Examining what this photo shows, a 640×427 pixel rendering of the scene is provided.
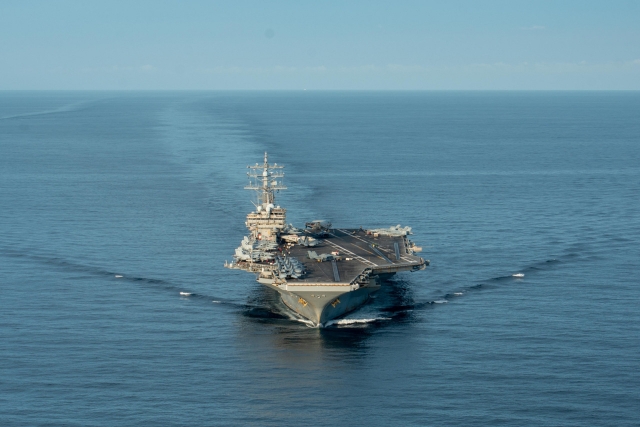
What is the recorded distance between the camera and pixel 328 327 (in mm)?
62156

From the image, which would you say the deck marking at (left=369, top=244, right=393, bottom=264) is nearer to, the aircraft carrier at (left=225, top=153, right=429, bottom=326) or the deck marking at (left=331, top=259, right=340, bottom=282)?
the aircraft carrier at (left=225, top=153, right=429, bottom=326)

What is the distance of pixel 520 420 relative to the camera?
46.2 metres

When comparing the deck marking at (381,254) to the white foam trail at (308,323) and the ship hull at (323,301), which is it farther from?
the white foam trail at (308,323)

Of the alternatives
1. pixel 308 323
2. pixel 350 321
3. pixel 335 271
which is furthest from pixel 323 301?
pixel 335 271

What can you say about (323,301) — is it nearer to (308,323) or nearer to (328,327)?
(328,327)

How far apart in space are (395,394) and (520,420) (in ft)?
24.7

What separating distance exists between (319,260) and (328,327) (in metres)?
7.98

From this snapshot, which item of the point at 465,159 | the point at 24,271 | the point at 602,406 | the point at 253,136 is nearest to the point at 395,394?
the point at 602,406

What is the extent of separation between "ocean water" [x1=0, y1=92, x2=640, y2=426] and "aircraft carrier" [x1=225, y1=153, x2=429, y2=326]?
174 cm

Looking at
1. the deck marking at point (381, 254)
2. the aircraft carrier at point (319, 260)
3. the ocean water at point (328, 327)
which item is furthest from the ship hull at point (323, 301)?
the deck marking at point (381, 254)

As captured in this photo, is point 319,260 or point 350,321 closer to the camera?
point 350,321

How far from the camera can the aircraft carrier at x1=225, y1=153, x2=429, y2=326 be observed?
202ft

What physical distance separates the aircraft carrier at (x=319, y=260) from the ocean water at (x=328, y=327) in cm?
174

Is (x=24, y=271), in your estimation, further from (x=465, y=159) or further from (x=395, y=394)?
(x=465, y=159)
